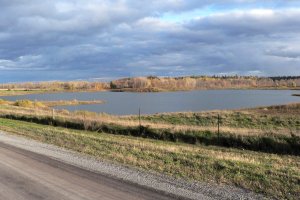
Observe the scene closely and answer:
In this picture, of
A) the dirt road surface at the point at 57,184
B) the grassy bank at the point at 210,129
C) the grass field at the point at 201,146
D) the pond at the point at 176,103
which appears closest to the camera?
the dirt road surface at the point at 57,184

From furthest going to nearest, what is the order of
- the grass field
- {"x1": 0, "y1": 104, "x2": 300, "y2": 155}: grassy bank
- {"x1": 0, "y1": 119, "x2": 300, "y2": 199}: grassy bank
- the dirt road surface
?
{"x1": 0, "y1": 104, "x2": 300, "y2": 155}: grassy bank → the grass field → {"x1": 0, "y1": 119, "x2": 300, "y2": 199}: grassy bank → the dirt road surface

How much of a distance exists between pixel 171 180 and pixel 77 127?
2234 centimetres

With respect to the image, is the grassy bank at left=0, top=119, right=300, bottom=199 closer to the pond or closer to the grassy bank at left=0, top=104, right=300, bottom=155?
the grassy bank at left=0, top=104, right=300, bottom=155

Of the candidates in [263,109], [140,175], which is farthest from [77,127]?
[263,109]

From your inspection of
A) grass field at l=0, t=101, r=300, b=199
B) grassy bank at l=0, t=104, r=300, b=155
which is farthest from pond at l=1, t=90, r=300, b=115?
grass field at l=0, t=101, r=300, b=199

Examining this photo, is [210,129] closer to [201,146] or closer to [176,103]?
[201,146]

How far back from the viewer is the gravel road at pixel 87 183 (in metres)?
8.00

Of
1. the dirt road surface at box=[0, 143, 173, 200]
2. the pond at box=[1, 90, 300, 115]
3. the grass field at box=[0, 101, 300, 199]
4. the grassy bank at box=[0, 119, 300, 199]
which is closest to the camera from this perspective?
the dirt road surface at box=[0, 143, 173, 200]

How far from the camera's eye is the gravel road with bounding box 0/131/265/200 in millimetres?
8000

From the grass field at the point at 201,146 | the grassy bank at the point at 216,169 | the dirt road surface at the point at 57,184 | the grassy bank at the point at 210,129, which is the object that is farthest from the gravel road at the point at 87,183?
the grassy bank at the point at 210,129

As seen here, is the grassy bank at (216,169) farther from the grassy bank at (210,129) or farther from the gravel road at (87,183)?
the grassy bank at (210,129)

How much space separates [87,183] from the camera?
912cm

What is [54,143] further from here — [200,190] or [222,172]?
[200,190]

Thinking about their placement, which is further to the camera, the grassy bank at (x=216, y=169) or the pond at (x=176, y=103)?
the pond at (x=176, y=103)
